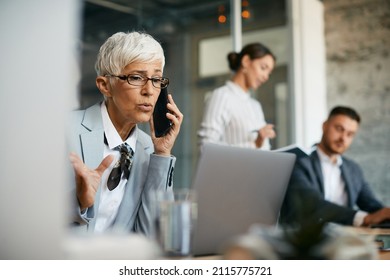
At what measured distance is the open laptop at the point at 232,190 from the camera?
4.79 feet

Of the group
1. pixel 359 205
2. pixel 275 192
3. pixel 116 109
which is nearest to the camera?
pixel 275 192

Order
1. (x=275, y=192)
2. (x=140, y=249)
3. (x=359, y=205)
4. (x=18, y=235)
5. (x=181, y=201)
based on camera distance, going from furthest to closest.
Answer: (x=359, y=205) → (x=275, y=192) → (x=181, y=201) → (x=140, y=249) → (x=18, y=235)

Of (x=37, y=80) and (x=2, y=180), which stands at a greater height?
(x=37, y=80)

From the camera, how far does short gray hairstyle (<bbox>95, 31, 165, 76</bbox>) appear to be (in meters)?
2.04

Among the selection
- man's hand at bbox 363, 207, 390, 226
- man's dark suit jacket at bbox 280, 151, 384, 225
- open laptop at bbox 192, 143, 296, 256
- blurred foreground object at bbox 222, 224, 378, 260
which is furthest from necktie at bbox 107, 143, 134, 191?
man's hand at bbox 363, 207, 390, 226

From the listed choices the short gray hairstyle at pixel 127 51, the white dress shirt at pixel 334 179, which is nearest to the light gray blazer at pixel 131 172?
the short gray hairstyle at pixel 127 51

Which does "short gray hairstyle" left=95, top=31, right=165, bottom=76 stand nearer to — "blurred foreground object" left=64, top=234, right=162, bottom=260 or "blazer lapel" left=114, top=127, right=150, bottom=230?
"blazer lapel" left=114, top=127, right=150, bottom=230

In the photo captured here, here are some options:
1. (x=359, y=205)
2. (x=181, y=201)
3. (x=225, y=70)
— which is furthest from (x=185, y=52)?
(x=181, y=201)

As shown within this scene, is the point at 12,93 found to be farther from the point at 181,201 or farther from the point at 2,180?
the point at 181,201

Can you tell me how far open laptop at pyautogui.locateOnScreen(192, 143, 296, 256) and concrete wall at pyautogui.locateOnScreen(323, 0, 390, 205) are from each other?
353 cm

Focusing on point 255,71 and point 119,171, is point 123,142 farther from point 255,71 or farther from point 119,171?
point 255,71

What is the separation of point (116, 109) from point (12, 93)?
49.9 inches

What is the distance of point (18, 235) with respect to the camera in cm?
74

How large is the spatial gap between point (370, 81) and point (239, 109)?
1.87 metres
